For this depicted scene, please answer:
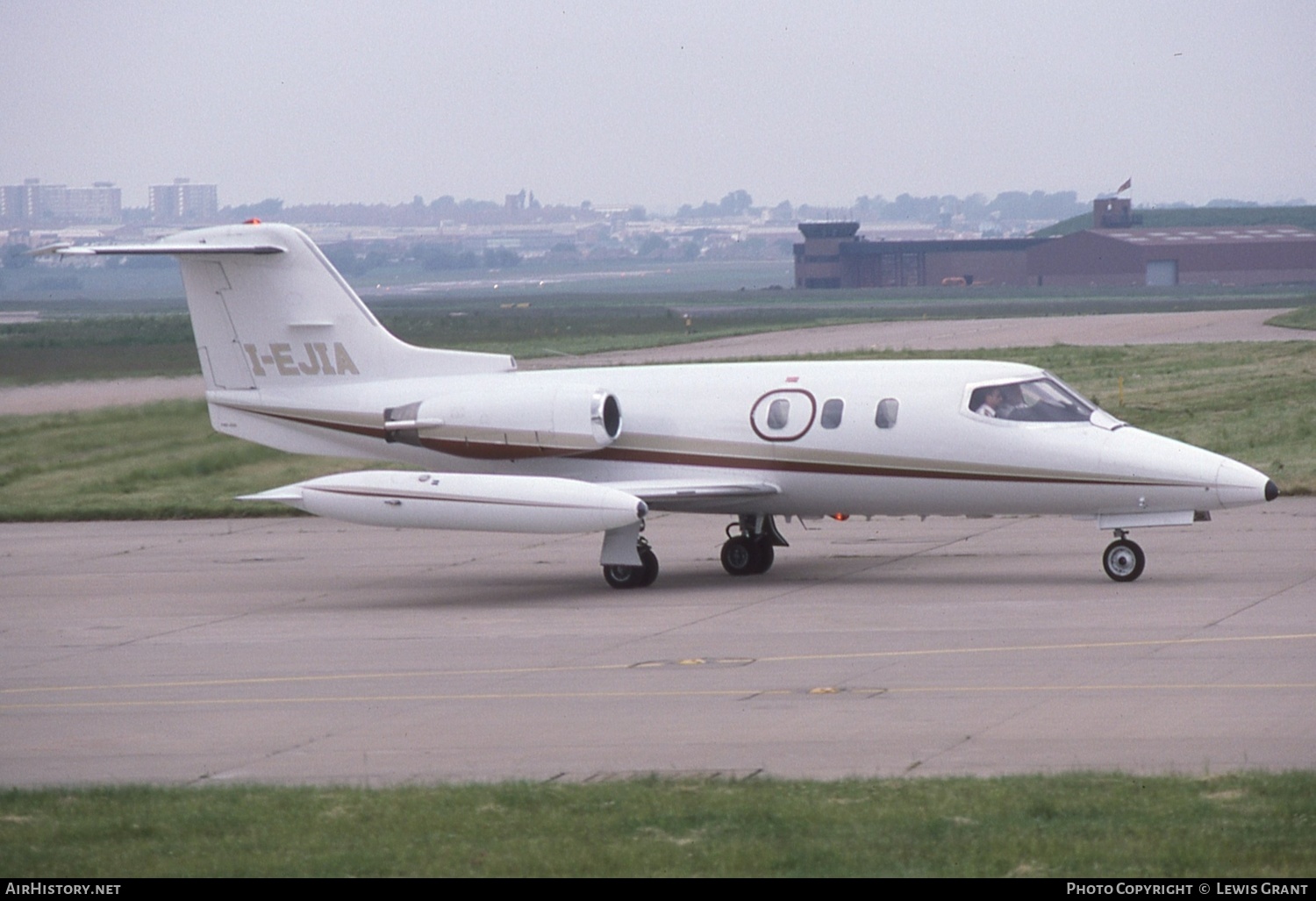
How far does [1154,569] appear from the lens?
2211 centimetres

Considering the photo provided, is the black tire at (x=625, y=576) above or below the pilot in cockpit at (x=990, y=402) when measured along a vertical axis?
below

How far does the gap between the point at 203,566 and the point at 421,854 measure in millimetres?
16759

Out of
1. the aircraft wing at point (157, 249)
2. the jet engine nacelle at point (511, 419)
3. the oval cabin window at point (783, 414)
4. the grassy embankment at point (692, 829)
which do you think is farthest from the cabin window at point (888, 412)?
the grassy embankment at point (692, 829)

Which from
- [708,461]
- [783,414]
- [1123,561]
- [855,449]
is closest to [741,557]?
[708,461]

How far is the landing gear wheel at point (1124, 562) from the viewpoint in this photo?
2103 cm

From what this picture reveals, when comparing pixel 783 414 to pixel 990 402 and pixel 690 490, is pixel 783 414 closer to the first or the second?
pixel 690 490

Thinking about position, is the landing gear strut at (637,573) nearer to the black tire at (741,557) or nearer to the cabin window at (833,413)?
the black tire at (741,557)

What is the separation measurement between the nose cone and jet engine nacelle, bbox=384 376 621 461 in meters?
7.75

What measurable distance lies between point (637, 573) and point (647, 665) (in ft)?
17.5

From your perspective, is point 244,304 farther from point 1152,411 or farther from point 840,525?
point 1152,411

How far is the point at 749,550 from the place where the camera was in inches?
923

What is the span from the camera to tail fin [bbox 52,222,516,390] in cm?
2509

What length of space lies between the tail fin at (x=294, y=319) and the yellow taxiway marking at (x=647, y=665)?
8.54m

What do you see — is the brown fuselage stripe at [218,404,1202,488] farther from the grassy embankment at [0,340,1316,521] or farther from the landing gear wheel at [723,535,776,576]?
the grassy embankment at [0,340,1316,521]
